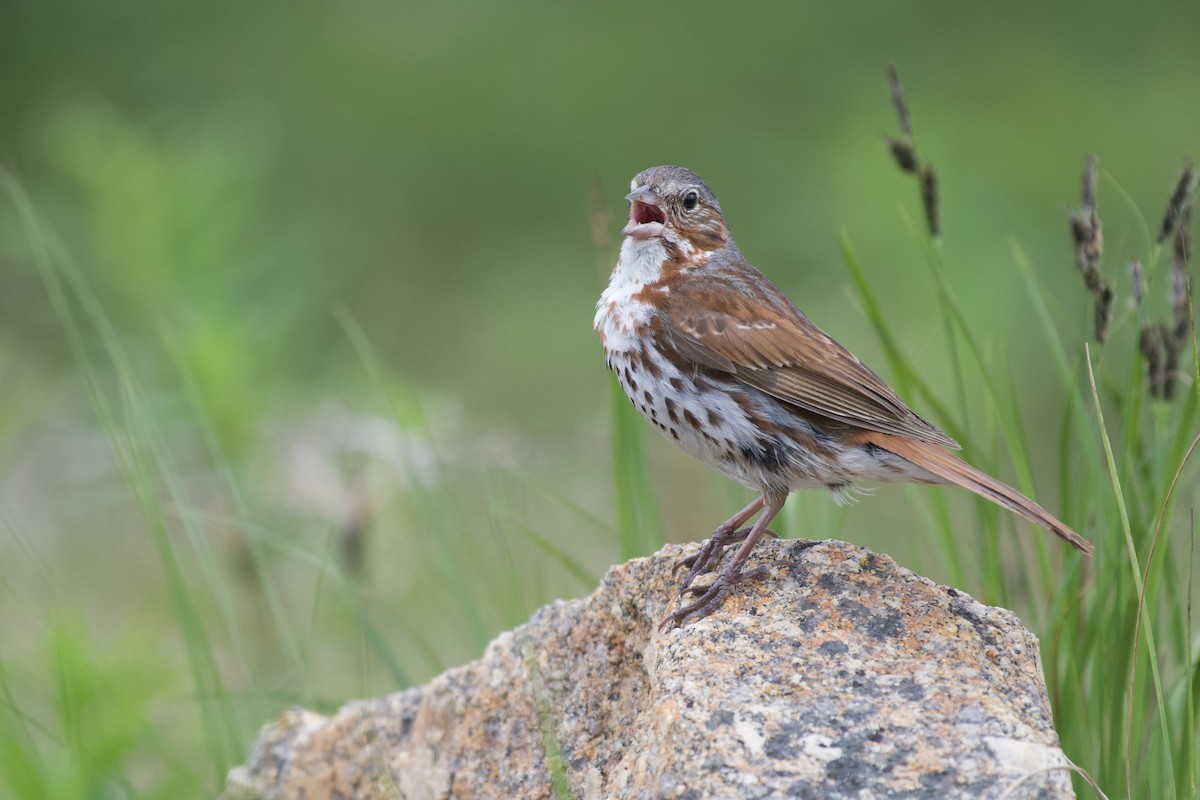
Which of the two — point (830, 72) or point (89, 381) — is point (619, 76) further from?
point (89, 381)

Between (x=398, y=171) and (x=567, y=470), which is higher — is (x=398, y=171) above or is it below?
above

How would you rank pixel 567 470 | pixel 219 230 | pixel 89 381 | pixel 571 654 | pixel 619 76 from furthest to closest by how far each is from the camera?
pixel 619 76, pixel 567 470, pixel 219 230, pixel 89 381, pixel 571 654

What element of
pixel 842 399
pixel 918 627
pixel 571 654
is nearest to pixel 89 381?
pixel 571 654

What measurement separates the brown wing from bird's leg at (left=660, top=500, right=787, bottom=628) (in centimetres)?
33

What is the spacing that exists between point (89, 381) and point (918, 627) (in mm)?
1884

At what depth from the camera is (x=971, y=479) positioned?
2865mm

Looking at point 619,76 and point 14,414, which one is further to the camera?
point 619,76

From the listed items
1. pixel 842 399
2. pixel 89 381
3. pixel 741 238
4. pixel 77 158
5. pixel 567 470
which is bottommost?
pixel 567 470

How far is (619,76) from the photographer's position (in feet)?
33.8

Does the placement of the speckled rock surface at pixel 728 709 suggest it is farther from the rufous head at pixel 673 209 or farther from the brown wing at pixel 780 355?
the rufous head at pixel 673 209

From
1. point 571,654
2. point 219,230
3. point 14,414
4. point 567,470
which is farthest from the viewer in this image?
point 567,470

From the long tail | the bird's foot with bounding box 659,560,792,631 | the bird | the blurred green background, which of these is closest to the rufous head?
the bird

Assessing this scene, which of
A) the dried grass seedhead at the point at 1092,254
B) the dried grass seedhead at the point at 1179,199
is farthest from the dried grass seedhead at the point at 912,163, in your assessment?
the dried grass seedhead at the point at 1179,199

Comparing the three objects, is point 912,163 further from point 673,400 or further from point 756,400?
point 673,400
